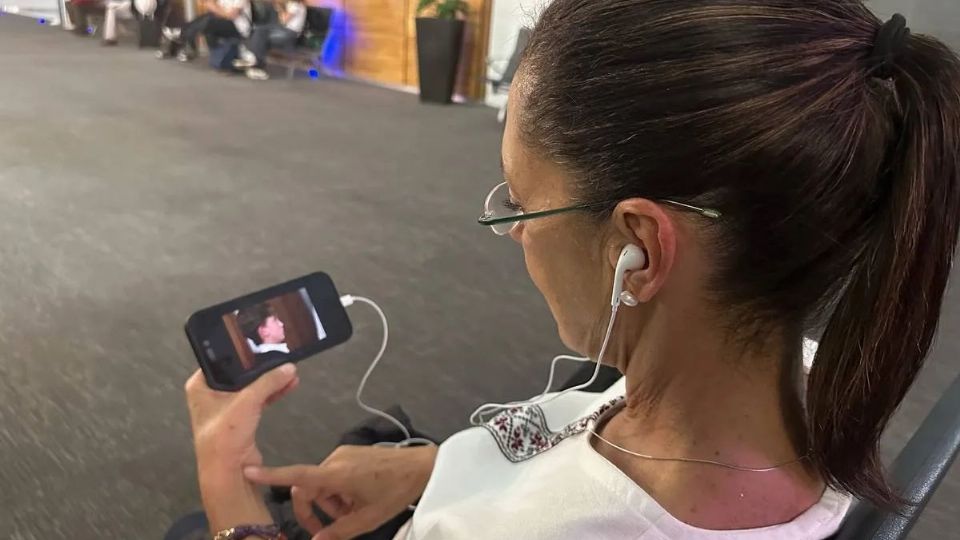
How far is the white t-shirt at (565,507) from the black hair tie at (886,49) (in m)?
0.33

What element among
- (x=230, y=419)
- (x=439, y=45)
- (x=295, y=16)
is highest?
(x=295, y=16)

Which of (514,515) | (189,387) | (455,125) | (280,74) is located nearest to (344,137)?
(455,125)

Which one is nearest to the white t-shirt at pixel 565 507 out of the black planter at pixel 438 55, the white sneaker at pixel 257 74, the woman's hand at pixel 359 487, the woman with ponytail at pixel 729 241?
the woman with ponytail at pixel 729 241

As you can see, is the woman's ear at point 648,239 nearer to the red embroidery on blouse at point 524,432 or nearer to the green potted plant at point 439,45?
the red embroidery on blouse at point 524,432

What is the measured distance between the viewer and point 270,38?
244 inches

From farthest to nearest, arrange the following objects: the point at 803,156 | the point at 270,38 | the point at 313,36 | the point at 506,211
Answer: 1. the point at 313,36
2. the point at 270,38
3. the point at 506,211
4. the point at 803,156

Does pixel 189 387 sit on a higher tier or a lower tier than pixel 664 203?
lower

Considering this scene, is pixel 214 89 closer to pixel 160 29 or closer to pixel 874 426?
pixel 160 29

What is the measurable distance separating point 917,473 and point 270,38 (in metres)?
6.30

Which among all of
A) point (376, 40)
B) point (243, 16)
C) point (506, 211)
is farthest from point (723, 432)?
point (243, 16)

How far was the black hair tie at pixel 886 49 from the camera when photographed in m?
0.53

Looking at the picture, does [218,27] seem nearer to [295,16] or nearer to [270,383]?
[295,16]

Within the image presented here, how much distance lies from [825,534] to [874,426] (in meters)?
0.09

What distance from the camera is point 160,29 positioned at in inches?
292
